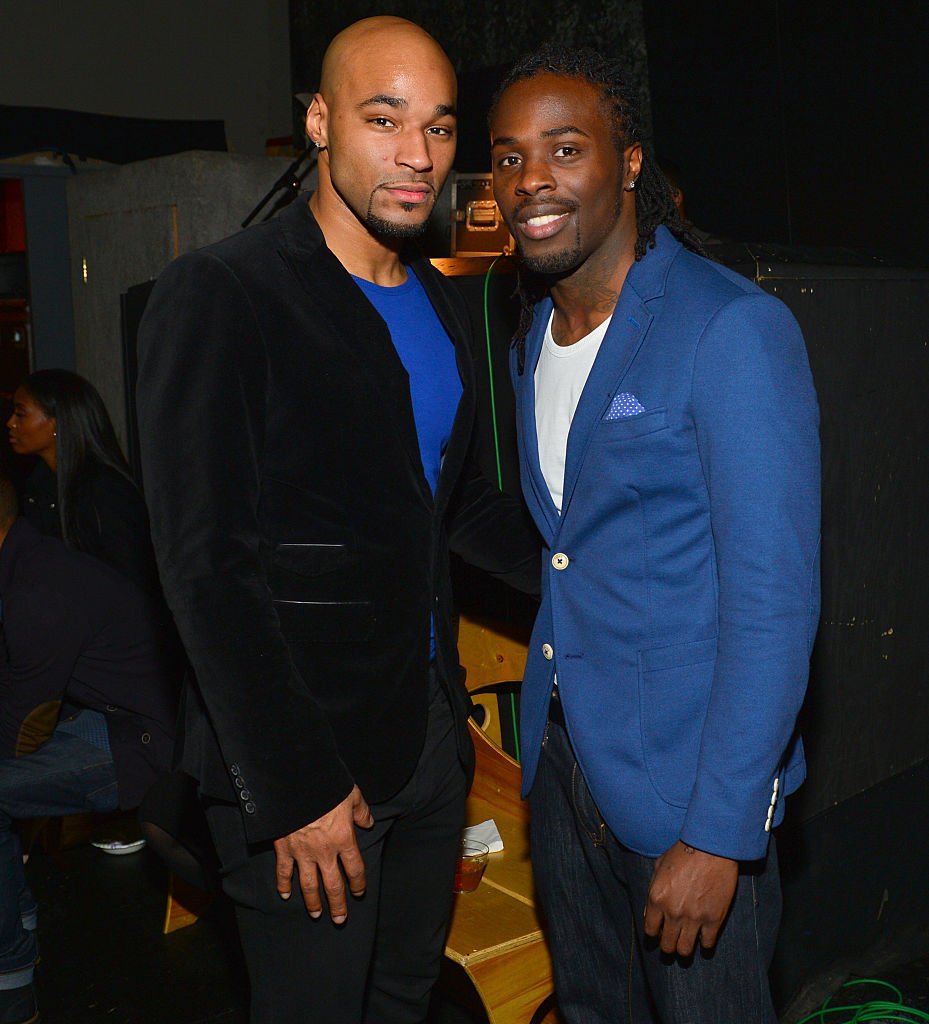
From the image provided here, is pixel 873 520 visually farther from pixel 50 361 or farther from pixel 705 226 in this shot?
pixel 50 361

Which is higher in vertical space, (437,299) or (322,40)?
(322,40)

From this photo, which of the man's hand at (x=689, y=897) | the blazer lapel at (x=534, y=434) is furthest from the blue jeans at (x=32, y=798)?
the man's hand at (x=689, y=897)

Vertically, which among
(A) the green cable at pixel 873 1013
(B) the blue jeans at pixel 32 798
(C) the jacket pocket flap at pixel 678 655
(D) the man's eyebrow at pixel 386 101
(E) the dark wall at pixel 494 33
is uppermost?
(E) the dark wall at pixel 494 33

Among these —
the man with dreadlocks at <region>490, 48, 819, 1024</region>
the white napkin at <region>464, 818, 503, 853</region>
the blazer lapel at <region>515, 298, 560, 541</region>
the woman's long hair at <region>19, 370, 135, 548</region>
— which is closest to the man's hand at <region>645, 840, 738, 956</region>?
the man with dreadlocks at <region>490, 48, 819, 1024</region>

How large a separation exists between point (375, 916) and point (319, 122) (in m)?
1.24

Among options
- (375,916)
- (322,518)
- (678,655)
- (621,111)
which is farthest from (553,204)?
(375,916)

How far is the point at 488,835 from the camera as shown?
284cm

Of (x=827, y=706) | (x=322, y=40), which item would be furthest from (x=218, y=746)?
(x=322, y=40)

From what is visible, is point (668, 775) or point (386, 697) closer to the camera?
point (668, 775)

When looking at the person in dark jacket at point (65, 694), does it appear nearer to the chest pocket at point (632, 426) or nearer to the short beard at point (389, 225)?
the short beard at point (389, 225)

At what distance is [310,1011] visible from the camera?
1.69 m

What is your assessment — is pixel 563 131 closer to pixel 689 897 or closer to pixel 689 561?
pixel 689 561

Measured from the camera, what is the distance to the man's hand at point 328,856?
62.1 inches

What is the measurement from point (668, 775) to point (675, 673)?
5.7 inches
